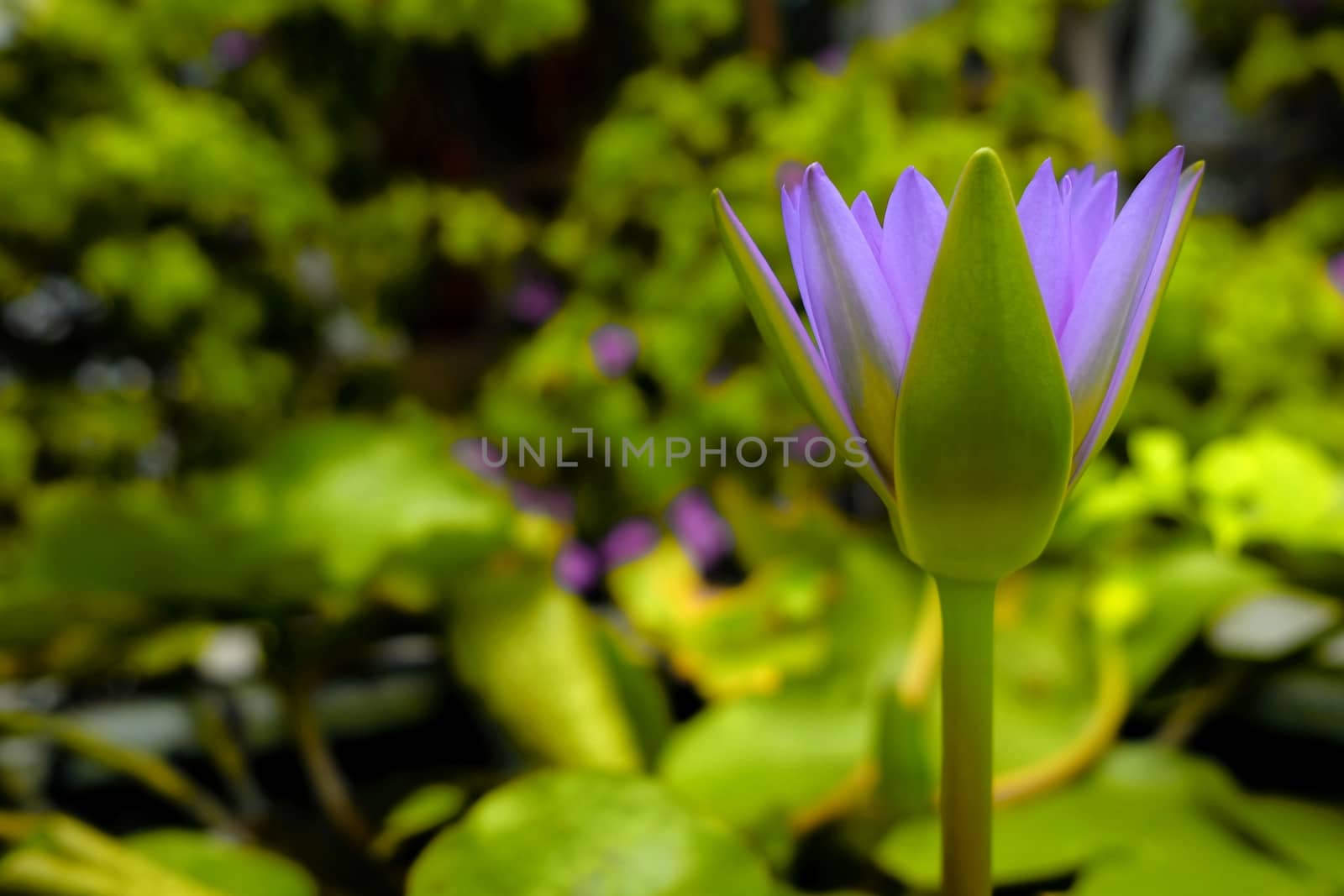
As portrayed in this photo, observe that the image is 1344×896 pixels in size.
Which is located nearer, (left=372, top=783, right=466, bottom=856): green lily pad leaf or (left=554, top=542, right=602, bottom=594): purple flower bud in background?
(left=372, top=783, right=466, bottom=856): green lily pad leaf

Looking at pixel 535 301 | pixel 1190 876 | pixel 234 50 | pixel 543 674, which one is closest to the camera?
pixel 1190 876

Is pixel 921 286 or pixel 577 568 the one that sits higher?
pixel 921 286

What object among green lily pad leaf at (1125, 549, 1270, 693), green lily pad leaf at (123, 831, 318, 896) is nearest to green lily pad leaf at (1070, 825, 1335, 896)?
green lily pad leaf at (1125, 549, 1270, 693)

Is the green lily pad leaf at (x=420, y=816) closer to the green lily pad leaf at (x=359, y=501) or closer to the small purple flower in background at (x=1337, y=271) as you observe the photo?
the green lily pad leaf at (x=359, y=501)

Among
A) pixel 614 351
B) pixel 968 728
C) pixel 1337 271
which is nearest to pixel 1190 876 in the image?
pixel 968 728

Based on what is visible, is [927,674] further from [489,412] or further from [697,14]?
[697,14]

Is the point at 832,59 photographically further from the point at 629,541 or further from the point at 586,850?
the point at 586,850

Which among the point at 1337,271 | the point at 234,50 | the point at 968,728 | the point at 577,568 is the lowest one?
the point at 577,568

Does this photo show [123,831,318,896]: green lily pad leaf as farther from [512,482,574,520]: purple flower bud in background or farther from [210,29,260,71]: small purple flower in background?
[210,29,260,71]: small purple flower in background
